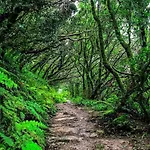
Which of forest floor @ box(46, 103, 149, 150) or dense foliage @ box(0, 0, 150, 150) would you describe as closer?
dense foliage @ box(0, 0, 150, 150)

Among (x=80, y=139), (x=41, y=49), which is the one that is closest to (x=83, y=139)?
(x=80, y=139)

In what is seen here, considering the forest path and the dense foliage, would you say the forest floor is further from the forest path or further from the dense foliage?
the dense foliage

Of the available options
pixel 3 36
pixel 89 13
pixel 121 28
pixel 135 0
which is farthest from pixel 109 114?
pixel 89 13

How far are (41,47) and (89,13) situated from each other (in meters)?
8.37

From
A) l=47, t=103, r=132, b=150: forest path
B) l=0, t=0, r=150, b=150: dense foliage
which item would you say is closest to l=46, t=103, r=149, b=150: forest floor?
l=47, t=103, r=132, b=150: forest path

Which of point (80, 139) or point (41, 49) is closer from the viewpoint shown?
point (80, 139)

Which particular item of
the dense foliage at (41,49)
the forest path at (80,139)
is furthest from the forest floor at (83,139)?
the dense foliage at (41,49)

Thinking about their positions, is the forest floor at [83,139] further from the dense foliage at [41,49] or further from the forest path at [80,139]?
the dense foliage at [41,49]

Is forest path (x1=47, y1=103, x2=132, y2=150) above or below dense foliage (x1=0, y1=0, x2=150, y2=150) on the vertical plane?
below

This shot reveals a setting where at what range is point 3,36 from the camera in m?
10.3

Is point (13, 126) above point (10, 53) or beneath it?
beneath

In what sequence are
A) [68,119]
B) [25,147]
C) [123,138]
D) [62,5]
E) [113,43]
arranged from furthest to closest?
[113,43]
[62,5]
[68,119]
[123,138]
[25,147]

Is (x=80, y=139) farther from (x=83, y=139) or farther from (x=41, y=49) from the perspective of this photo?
(x=41, y=49)

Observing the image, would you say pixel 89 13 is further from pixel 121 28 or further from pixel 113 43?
pixel 121 28
